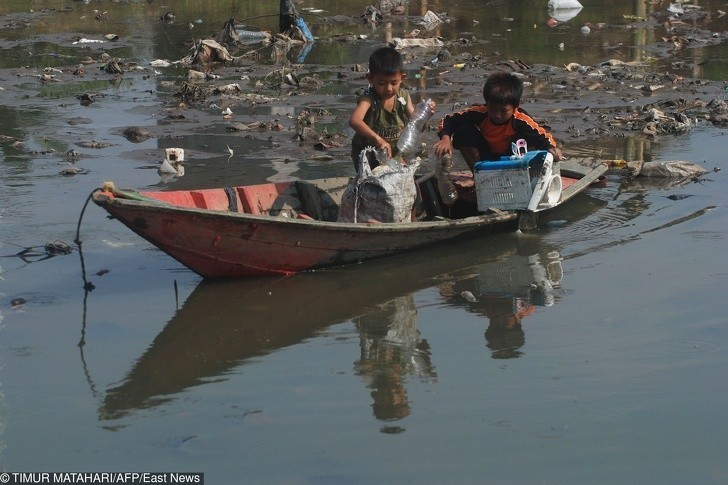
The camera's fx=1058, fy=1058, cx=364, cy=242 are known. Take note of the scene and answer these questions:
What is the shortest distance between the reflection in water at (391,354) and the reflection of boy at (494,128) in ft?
5.04

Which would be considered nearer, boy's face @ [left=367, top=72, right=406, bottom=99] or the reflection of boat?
the reflection of boat

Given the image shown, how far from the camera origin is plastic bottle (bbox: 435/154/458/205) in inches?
279

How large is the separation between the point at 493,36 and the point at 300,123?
24.1ft

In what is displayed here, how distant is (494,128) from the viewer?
7.09 meters

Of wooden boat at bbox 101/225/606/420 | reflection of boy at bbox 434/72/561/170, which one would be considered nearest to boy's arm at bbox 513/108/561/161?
reflection of boy at bbox 434/72/561/170

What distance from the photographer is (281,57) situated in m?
15.2

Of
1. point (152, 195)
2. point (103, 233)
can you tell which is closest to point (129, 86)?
point (103, 233)

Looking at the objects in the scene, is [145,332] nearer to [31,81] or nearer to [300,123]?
[300,123]

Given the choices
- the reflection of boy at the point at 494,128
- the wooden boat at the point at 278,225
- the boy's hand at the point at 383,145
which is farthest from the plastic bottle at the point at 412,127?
the wooden boat at the point at 278,225

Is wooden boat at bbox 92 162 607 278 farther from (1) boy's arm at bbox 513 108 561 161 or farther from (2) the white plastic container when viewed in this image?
(1) boy's arm at bbox 513 108 561 161

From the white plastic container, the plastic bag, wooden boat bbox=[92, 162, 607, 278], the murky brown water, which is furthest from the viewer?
the white plastic container

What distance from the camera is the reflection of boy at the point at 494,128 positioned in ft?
22.3

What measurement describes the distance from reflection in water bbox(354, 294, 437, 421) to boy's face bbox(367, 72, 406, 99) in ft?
4.34

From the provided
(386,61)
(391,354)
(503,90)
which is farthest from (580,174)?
(391,354)
